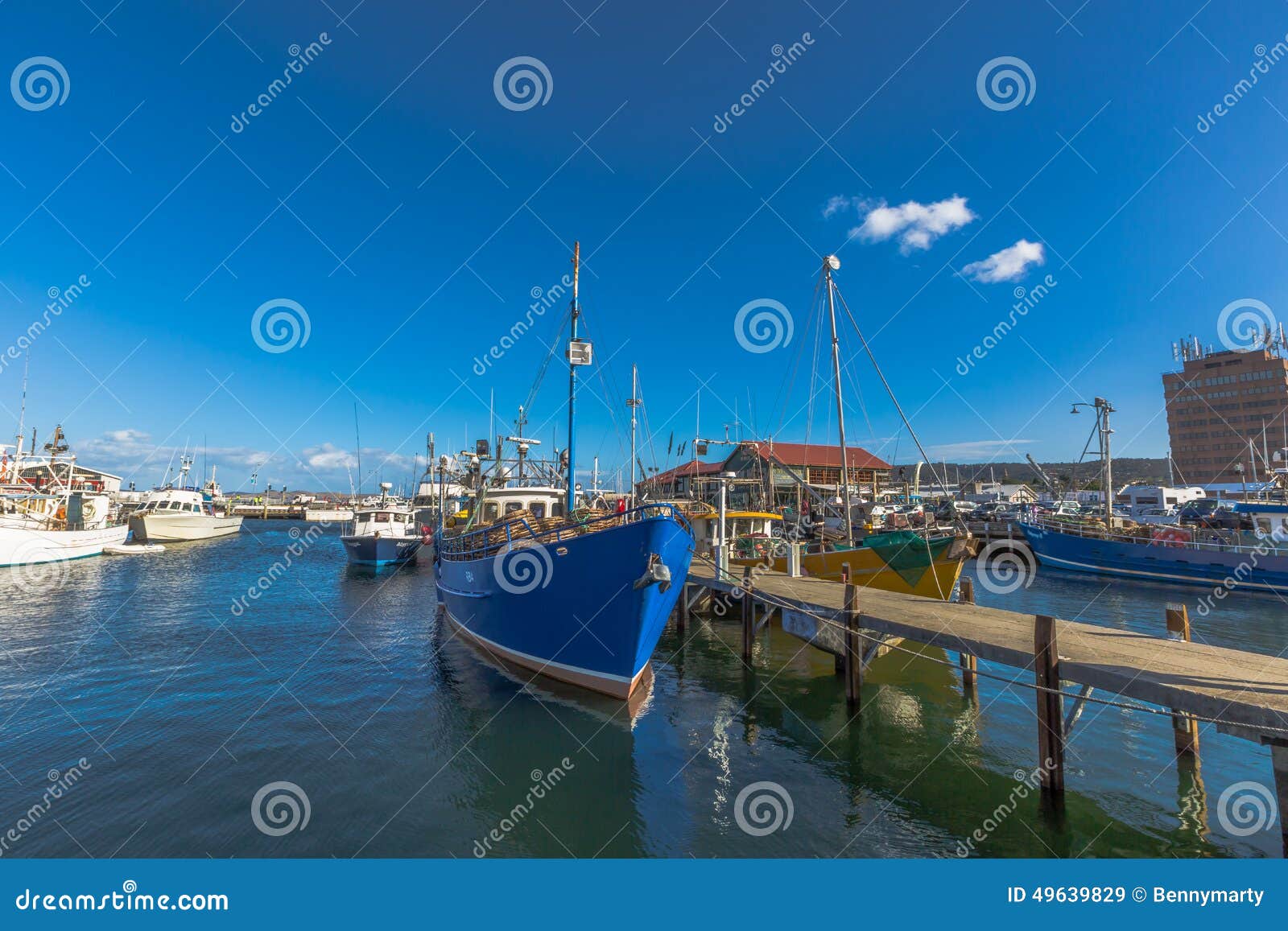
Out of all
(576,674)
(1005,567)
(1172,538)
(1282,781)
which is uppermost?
(1172,538)

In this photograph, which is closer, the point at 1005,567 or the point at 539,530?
the point at 539,530

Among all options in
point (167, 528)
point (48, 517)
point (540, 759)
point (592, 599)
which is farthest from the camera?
point (167, 528)

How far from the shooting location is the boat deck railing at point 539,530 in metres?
10.9

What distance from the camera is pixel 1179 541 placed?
30.2 meters

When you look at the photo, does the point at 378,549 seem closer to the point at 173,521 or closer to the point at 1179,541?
the point at 173,521

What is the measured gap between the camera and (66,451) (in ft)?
164

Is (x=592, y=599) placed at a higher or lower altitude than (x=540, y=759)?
higher

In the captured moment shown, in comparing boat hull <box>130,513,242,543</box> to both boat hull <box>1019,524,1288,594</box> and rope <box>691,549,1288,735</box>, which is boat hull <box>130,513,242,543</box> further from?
boat hull <box>1019,524,1288,594</box>

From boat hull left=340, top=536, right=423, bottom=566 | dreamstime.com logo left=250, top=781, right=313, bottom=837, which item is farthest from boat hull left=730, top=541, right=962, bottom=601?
boat hull left=340, top=536, right=423, bottom=566

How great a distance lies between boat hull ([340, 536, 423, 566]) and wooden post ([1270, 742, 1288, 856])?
38280 millimetres

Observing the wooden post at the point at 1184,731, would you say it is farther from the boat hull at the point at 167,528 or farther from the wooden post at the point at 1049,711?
the boat hull at the point at 167,528

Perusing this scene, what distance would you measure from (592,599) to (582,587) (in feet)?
1.07

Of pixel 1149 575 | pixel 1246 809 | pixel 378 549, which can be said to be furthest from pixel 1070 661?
pixel 378 549

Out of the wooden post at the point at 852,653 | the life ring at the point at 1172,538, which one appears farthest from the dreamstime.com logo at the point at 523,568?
the life ring at the point at 1172,538
